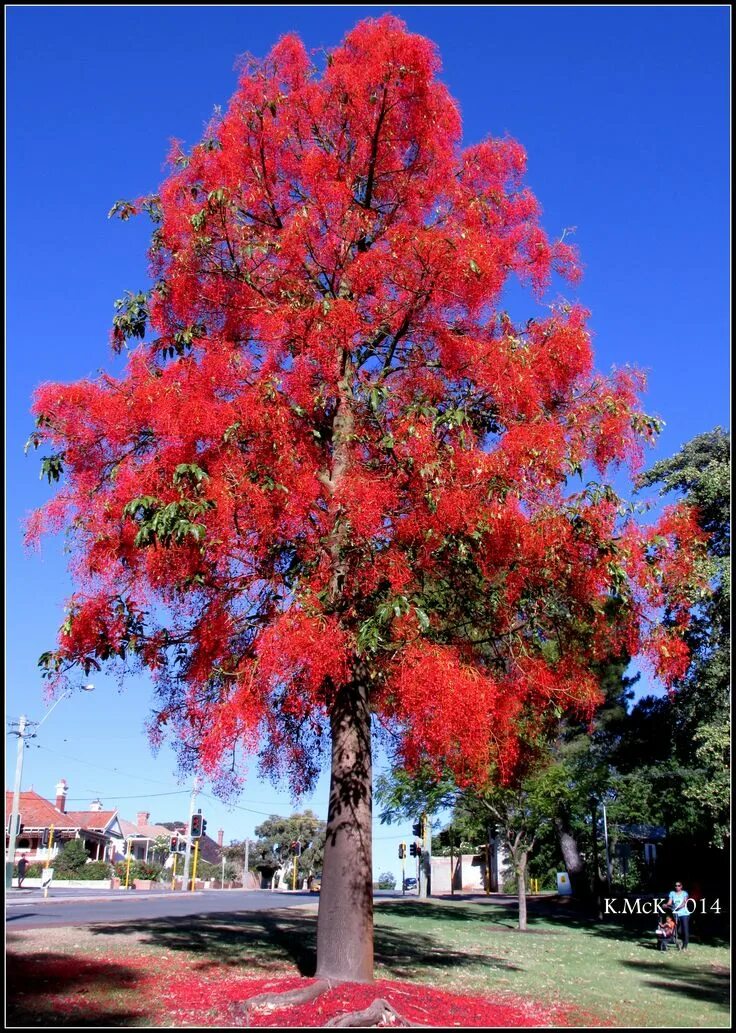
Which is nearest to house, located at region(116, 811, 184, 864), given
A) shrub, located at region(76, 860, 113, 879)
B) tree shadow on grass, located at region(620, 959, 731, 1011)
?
shrub, located at region(76, 860, 113, 879)

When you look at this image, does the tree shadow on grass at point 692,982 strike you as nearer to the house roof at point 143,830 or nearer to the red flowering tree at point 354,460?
the red flowering tree at point 354,460

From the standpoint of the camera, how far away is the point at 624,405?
11352mm

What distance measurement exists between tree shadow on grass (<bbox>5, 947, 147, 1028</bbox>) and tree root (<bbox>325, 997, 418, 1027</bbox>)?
1.74m

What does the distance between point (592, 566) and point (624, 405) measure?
6.81ft

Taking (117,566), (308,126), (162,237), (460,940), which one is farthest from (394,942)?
(308,126)

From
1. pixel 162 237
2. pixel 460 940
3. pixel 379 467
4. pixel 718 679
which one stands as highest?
pixel 162 237

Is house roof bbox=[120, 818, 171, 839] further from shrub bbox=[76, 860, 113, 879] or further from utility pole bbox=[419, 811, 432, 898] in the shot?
utility pole bbox=[419, 811, 432, 898]

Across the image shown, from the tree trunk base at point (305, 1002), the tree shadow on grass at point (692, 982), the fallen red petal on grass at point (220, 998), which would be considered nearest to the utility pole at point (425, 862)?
the tree shadow on grass at point (692, 982)

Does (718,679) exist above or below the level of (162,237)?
below

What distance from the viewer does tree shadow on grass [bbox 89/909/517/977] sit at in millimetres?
11625

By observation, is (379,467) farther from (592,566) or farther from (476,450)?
(592,566)

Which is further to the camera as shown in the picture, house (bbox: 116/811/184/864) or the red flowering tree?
house (bbox: 116/811/184/864)

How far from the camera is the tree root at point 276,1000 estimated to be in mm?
8484

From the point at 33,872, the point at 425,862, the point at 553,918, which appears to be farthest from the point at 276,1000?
the point at 33,872
